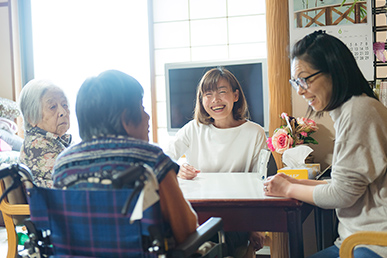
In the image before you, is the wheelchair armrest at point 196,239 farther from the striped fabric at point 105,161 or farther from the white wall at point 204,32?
the white wall at point 204,32

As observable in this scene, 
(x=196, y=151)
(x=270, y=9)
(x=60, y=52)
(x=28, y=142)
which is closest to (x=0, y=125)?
(x=60, y=52)

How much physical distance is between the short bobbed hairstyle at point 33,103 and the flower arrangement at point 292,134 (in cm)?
126

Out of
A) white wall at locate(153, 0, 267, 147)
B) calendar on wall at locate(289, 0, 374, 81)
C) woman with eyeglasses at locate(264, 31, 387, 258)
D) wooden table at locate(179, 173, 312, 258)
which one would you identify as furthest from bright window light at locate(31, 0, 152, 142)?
woman with eyeglasses at locate(264, 31, 387, 258)

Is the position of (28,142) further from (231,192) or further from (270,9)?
(270,9)

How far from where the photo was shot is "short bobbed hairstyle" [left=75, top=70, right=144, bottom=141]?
112 centimetres

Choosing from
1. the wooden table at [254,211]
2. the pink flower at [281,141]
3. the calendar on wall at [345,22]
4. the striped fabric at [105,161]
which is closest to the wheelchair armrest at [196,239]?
the striped fabric at [105,161]

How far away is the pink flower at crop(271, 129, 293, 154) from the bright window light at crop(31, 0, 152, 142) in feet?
7.54

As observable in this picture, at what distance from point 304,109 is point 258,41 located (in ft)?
5.21

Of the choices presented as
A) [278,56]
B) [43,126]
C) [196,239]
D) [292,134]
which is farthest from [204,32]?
[196,239]

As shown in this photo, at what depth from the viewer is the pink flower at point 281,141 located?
2217mm

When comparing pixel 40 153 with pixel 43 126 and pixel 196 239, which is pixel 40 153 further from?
pixel 196 239

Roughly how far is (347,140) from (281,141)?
0.88 metres

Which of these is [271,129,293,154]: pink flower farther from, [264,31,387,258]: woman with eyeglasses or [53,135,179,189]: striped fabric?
[53,135,179,189]: striped fabric

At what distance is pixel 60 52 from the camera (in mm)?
4586
